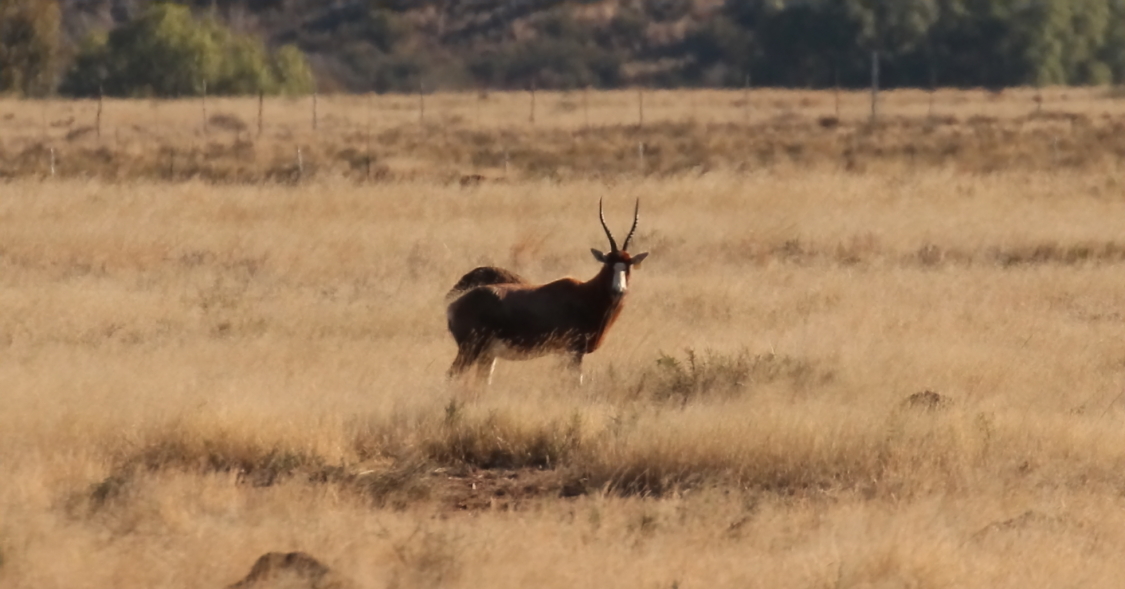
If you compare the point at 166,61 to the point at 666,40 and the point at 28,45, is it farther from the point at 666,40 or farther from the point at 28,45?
the point at 666,40

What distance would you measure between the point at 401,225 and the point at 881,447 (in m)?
11.3

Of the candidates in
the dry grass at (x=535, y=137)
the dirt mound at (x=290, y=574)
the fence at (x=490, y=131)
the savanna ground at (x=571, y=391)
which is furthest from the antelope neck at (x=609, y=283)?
the fence at (x=490, y=131)

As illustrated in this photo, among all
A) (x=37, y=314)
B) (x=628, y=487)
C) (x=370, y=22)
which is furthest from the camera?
(x=370, y=22)

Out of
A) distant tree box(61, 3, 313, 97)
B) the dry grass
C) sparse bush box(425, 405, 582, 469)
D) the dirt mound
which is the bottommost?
sparse bush box(425, 405, 582, 469)

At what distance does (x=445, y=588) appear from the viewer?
635 centimetres

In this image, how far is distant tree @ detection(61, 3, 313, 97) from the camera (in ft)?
193

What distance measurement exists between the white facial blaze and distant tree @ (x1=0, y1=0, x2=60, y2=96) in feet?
173

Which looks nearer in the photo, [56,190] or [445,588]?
[445,588]

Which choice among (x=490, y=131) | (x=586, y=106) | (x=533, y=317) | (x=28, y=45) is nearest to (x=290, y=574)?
(x=533, y=317)

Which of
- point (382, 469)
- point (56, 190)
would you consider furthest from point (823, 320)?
point (56, 190)

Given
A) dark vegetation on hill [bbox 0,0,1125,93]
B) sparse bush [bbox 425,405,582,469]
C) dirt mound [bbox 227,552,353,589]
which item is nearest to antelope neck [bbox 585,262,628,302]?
sparse bush [bbox 425,405,582,469]

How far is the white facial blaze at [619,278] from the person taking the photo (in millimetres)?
10422

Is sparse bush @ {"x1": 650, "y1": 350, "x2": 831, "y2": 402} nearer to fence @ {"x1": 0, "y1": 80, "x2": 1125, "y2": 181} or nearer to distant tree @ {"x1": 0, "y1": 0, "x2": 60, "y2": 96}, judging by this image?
fence @ {"x1": 0, "y1": 80, "x2": 1125, "y2": 181}

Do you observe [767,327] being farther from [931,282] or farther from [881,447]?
[881,447]
